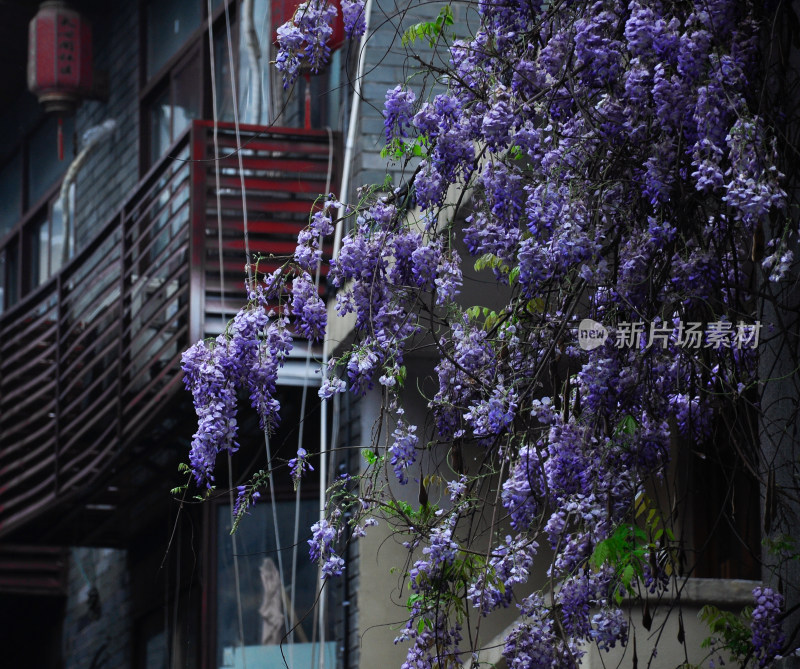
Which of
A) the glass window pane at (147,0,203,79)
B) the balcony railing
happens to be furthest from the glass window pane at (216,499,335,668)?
the glass window pane at (147,0,203,79)

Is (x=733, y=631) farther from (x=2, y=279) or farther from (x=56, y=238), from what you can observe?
(x=2, y=279)

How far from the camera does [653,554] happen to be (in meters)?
A: 5.35

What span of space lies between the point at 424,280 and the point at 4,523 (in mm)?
9316

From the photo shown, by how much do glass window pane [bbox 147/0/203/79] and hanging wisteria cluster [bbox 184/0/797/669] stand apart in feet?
28.4

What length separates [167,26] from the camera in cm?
1480

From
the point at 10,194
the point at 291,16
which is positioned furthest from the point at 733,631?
the point at 10,194

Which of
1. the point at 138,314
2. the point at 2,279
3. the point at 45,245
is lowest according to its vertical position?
the point at 138,314

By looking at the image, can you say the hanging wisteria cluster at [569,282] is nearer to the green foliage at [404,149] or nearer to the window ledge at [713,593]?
the green foliage at [404,149]

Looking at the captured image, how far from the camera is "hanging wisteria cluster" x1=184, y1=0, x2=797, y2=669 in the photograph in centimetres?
464

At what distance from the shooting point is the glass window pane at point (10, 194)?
59.3ft

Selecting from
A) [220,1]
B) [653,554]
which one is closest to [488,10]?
[653,554]

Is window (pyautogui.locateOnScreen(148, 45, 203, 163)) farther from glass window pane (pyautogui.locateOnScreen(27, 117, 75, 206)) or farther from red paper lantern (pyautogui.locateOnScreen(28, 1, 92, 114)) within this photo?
glass window pane (pyautogui.locateOnScreen(27, 117, 75, 206))

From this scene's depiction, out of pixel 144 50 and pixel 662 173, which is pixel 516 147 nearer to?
pixel 662 173

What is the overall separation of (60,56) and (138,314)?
183 inches
